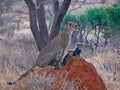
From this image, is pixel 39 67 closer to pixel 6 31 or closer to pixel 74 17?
pixel 74 17

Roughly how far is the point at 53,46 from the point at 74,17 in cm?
1640

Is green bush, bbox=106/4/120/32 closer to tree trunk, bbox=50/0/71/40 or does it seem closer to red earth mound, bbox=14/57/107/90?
tree trunk, bbox=50/0/71/40

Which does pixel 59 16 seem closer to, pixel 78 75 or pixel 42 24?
pixel 42 24

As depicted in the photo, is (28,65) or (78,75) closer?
(78,75)

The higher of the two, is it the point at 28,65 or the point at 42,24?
the point at 42,24

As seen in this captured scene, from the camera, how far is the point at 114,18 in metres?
17.2

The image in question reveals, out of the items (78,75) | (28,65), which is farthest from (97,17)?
(78,75)

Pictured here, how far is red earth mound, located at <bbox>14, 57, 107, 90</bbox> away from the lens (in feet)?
22.7

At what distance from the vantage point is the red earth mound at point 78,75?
6910 millimetres

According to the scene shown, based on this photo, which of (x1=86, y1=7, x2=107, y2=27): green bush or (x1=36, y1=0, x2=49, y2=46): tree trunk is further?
(x1=86, y1=7, x2=107, y2=27): green bush

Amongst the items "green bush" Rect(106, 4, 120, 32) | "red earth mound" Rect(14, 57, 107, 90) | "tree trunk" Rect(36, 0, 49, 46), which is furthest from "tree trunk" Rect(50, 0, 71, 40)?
"green bush" Rect(106, 4, 120, 32)

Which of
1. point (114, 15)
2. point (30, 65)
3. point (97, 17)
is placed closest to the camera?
point (30, 65)

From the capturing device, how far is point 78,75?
7.02 meters

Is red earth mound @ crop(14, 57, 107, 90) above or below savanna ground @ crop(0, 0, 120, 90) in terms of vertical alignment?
above
